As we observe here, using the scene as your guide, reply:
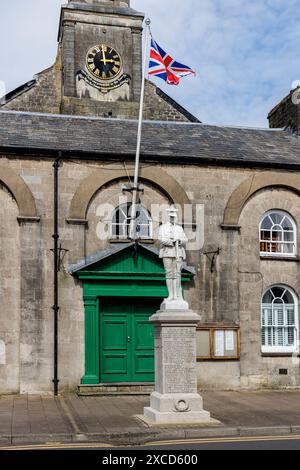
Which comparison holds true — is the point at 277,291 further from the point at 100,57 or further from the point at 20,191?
the point at 100,57

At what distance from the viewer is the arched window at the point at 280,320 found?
65.5ft

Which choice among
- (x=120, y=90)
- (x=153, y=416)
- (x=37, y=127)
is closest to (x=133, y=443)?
(x=153, y=416)

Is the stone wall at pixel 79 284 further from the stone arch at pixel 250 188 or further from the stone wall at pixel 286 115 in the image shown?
the stone wall at pixel 286 115

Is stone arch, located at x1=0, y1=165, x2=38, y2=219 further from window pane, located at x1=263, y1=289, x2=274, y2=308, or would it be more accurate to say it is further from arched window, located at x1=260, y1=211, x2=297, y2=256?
window pane, located at x1=263, y1=289, x2=274, y2=308

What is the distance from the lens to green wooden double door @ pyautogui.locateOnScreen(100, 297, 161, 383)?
61.5ft

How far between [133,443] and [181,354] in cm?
249

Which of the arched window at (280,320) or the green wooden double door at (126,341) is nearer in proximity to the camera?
the green wooden double door at (126,341)

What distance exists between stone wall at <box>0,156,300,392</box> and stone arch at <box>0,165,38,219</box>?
144mm

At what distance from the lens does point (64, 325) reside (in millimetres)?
18375

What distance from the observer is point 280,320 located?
20172 mm

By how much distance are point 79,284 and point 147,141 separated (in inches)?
200

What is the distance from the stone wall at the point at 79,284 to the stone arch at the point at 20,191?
0.14 m

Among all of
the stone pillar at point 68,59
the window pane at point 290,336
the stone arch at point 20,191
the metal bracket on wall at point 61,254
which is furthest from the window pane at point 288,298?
the stone pillar at point 68,59

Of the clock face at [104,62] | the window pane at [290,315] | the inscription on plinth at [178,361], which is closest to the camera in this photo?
the inscription on plinth at [178,361]
